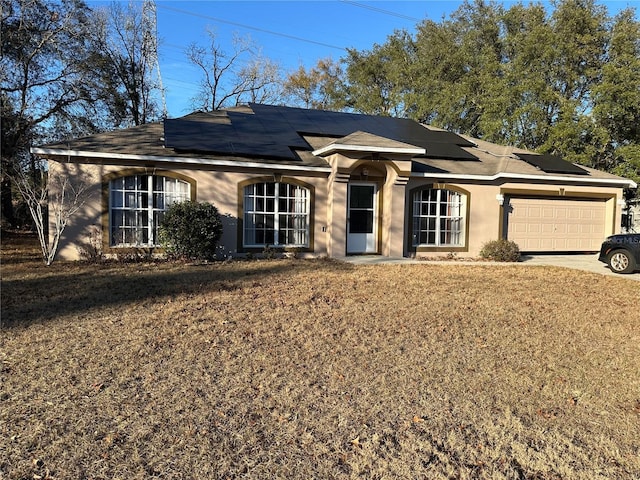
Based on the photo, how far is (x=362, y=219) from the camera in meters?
14.2

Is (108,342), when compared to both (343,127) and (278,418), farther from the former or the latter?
(343,127)

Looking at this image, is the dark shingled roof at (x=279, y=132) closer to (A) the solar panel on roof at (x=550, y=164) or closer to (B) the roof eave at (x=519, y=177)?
(B) the roof eave at (x=519, y=177)

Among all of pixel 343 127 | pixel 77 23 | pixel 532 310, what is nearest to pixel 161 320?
pixel 532 310

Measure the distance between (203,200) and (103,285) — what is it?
189 inches

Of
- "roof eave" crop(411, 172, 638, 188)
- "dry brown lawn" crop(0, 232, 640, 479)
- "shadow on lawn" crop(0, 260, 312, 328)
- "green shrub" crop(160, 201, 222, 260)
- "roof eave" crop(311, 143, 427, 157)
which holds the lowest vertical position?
"dry brown lawn" crop(0, 232, 640, 479)

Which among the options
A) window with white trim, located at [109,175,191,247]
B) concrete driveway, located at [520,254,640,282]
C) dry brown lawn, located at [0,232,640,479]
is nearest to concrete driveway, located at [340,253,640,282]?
concrete driveway, located at [520,254,640,282]

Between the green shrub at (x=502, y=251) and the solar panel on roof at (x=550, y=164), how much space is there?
11.1ft

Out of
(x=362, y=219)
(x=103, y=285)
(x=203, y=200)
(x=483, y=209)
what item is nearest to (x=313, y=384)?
(x=103, y=285)

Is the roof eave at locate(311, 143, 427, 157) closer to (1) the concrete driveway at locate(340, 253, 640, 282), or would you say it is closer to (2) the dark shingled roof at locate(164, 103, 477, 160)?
(2) the dark shingled roof at locate(164, 103, 477, 160)

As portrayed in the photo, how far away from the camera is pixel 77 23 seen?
2133 cm

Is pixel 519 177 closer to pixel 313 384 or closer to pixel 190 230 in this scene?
pixel 190 230

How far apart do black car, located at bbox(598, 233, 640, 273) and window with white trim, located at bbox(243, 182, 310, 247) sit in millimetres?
8498

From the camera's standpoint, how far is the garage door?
15.7m

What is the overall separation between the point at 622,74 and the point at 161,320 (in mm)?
21676
